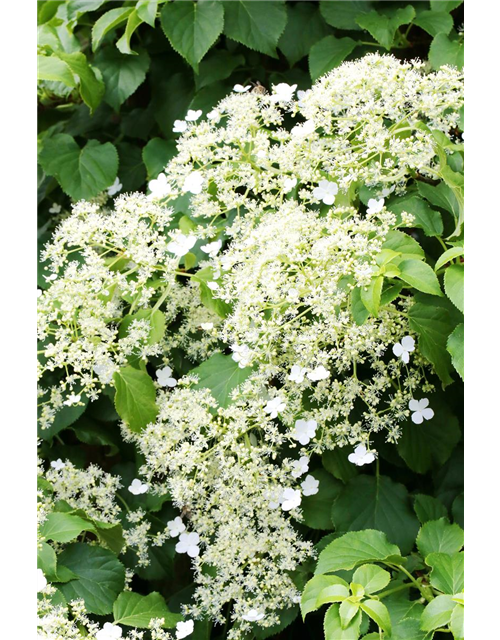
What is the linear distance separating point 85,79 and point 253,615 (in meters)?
1.31

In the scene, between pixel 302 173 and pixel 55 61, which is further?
pixel 55 61

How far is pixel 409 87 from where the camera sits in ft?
4.50

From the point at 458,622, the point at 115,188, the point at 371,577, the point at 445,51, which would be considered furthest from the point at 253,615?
the point at 445,51

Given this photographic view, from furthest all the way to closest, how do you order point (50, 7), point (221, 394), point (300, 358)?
point (50, 7)
point (221, 394)
point (300, 358)

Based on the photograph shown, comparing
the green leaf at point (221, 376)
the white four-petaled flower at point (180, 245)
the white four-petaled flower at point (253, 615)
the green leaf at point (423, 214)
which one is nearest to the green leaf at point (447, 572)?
the white four-petaled flower at point (253, 615)

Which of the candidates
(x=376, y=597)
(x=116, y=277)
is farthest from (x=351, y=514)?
(x=116, y=277)

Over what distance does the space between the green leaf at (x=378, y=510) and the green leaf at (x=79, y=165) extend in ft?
3.18

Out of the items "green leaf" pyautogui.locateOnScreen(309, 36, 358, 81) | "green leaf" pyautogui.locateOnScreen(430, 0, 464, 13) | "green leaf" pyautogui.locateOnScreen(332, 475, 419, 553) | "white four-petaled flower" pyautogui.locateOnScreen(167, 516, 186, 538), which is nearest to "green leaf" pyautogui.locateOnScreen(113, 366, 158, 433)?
"white four-petaled flower" pyautogui.locateOnScreen(167, 516, 186, 538)

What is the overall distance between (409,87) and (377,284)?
1.45 ft

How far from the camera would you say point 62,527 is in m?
1.34

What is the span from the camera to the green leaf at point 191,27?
1743 mm

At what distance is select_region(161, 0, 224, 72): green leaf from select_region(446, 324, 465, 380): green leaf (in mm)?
943
